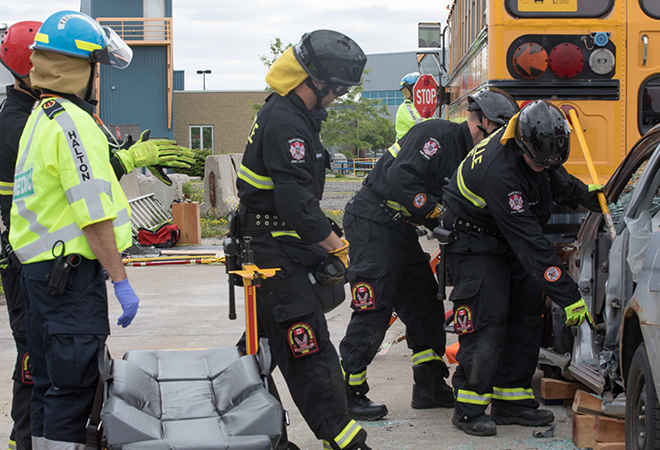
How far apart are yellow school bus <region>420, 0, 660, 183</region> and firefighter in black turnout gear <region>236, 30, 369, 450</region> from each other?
2385 mm

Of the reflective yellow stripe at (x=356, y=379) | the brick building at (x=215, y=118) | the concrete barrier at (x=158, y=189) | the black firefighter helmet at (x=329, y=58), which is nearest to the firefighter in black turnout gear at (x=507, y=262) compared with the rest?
the reflective yellow stripe at (x=356, y=379)

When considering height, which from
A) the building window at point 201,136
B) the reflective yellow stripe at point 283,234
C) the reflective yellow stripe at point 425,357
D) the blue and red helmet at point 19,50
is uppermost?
the building window at point 201,136

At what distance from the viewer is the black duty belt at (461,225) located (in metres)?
3.83

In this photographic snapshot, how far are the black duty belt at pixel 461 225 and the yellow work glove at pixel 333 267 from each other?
2.94ft

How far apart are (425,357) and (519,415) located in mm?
655

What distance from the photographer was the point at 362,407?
158 inches

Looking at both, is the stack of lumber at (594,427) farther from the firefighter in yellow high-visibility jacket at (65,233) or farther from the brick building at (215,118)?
the brick building at (215,118)

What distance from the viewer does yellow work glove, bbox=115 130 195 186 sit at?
3.12 m

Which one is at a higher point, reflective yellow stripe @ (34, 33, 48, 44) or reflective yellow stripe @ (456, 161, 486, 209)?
reflective yellow stripe @ (34, 33, 48, 44)

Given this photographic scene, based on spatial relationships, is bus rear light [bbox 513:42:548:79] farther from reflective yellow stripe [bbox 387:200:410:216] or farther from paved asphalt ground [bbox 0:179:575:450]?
paved asphalt ground [bbox 0:179:575:450]

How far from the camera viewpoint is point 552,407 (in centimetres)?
417

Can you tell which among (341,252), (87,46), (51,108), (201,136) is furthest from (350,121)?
(51,108)

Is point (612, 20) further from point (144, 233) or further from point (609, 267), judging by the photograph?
point (144, 233)

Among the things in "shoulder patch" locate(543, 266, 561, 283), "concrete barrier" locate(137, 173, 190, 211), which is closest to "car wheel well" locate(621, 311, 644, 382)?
"shoulder patch" locate(543, 266, 561, 283)
